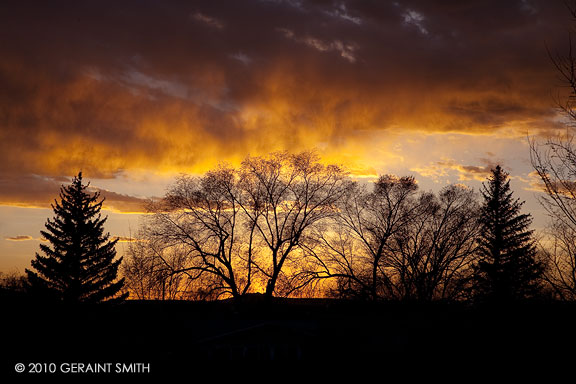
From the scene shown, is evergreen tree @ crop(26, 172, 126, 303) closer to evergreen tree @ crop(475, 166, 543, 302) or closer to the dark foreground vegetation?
the dark foreground vegetation

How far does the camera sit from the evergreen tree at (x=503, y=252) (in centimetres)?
3772

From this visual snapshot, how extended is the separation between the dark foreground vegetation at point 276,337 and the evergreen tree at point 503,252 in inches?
148

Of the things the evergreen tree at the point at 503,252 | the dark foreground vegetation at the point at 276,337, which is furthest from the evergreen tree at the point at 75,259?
the evergreen tree at the point at 503,252

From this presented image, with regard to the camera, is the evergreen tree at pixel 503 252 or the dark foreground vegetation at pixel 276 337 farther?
the evergreen tree at pixel 503 252

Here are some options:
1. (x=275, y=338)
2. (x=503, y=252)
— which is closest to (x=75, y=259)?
(x=275, y=338)

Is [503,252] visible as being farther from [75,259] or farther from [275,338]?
[75,259]

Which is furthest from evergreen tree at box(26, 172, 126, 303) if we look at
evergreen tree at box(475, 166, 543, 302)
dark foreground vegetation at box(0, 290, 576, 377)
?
evergreen tree at box(475, 166, 543, 302)

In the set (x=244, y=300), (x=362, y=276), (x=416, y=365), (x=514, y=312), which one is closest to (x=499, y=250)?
(x=362, y=276)

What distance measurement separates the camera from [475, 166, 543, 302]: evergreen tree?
124ft

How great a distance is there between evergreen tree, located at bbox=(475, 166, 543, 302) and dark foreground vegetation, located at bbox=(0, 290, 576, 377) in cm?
375

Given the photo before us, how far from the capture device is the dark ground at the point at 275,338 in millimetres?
27525

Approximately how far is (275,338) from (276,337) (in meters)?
0.09

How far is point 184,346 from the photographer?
3105 centimetres

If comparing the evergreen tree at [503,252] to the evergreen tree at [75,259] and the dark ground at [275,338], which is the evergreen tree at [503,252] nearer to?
the dark ground at [275,338]
